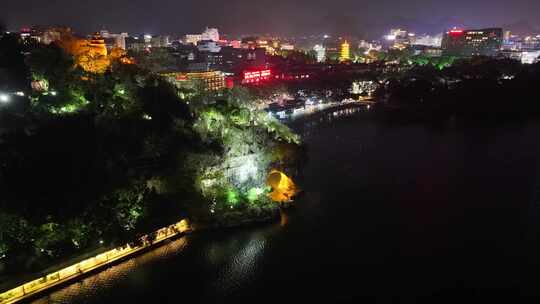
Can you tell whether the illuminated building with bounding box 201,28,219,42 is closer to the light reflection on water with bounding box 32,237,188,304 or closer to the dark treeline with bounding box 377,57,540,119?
the dark treeline with bounding box 377,57,540,119

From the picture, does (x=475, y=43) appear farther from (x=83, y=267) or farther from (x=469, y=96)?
(x=83, y=267)

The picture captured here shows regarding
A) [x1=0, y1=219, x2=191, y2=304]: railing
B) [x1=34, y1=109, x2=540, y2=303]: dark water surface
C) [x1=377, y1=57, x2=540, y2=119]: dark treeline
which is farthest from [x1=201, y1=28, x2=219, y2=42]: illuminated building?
[x1=0, y1=219, x2=191, y2=304]: railing

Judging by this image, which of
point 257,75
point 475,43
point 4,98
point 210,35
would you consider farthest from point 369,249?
point 210,35

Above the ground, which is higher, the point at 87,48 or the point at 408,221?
the point at 87,48

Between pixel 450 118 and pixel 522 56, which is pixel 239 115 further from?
pixel 522 56

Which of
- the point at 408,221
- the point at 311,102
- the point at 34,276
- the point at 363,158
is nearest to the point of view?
the point at 34,276

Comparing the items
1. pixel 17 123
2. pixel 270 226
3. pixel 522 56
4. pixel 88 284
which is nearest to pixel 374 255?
pixel 270 226
